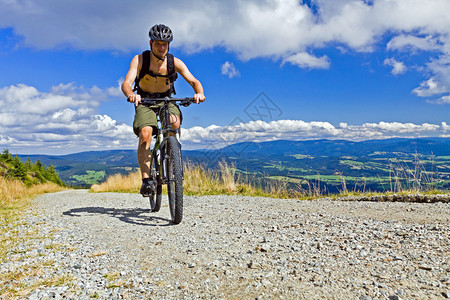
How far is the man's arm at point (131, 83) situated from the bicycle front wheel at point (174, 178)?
0.86 m

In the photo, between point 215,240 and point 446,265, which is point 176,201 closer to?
point 215,240

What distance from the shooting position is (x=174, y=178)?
4629 mm

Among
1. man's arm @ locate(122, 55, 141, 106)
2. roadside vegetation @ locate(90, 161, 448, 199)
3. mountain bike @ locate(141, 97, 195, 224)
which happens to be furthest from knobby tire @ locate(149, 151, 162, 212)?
roadside vegetation @ locate(90, 161, 448, 199)

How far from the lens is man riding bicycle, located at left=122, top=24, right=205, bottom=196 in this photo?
5.05 metres

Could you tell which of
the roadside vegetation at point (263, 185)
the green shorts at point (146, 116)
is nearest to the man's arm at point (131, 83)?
the green shorts at point (146, 116)

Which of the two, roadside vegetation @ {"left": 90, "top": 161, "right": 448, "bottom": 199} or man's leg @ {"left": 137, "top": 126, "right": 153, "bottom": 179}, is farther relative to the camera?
roadside vegetation @ {"left": 90, "top": 161, "right": 448, "bottom": 199}

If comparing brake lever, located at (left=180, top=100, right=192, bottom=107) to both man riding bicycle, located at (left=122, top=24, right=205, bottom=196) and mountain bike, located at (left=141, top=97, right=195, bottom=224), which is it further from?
man riding bicycle, located at (left=122, top=24, right=205, bottom=196)

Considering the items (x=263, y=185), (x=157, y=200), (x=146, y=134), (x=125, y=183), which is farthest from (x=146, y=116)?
(x=125, y=183)

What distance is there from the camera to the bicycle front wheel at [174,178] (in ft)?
14.7

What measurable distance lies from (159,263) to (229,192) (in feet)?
23.8

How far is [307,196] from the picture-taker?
9.21 m

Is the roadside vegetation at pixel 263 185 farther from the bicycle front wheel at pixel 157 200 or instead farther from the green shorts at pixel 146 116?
the green shorts at pixel 146 116

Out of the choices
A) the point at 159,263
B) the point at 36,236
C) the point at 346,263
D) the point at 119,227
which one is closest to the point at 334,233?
the point at 346,263

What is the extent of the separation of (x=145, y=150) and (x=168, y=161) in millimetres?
885
